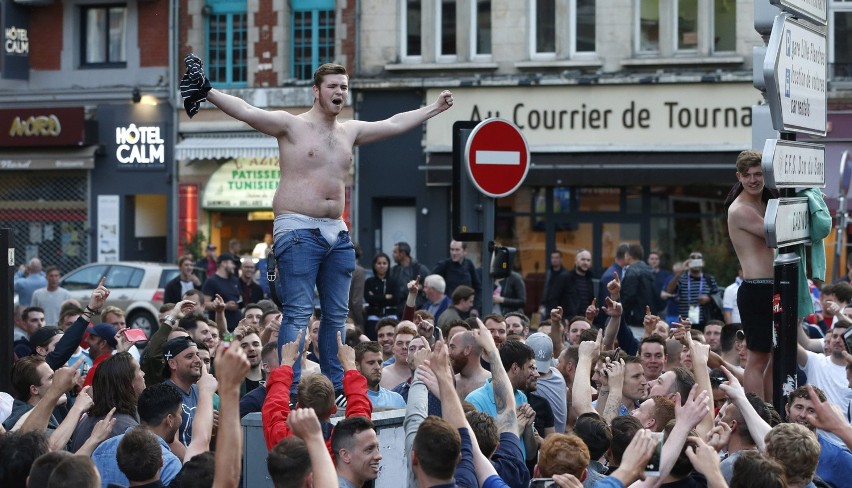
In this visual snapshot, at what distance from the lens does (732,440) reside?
716 cm

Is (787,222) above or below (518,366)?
above

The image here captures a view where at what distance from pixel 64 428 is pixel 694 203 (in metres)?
21.4

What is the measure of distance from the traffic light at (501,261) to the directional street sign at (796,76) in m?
3.80

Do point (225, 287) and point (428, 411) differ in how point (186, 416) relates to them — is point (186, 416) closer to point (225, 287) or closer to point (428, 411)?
point (428, 411)

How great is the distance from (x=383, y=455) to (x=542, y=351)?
2198 millimetres

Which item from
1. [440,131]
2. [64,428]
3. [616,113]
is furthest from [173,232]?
[64,428]

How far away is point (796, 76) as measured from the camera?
7.31 m

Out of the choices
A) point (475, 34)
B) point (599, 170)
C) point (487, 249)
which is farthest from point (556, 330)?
point (475, 34)

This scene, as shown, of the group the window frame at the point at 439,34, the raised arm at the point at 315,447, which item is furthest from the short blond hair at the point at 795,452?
the window frame at the point at 439,34

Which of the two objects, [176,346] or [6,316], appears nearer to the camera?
[176,346]

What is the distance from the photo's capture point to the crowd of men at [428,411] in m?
5.92

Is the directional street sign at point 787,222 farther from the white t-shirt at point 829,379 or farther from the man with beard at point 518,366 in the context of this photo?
the white t-shirt at point 829,379

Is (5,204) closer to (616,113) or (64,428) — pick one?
(616,113)

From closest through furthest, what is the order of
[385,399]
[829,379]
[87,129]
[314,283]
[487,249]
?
[314,283], [385,399], [829,379], [487,249], [87,129]
